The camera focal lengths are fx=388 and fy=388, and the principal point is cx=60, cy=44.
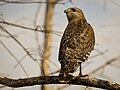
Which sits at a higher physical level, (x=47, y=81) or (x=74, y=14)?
(x=74, y=14)

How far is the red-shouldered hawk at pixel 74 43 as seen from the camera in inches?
76.8

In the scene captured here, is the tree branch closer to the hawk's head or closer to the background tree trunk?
the hawk's head

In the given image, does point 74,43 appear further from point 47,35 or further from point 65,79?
point 47,35

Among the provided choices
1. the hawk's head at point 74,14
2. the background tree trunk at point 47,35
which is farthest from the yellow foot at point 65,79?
the background tree trunk at point 47,35

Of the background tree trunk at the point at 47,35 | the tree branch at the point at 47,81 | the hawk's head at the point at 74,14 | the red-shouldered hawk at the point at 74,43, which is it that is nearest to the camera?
the tree branch at the point at 47,81

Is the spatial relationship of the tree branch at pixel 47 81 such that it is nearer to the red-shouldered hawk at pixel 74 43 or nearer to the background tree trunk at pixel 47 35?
the red-shouldered hawk at pixel 74 43

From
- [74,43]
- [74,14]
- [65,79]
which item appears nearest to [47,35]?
[74,14]

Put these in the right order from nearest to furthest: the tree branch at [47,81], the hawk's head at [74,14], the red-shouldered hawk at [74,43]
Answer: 1. the tree branch at [47,81]
2. the red-shouldered hawk at [74,43]
3. the hawk's head at [74,14]

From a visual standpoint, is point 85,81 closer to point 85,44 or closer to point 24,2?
point 85,44

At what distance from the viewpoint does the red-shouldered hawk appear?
6.40 ft

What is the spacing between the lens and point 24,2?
7.52 feet

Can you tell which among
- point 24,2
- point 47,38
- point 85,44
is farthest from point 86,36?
point 47,38

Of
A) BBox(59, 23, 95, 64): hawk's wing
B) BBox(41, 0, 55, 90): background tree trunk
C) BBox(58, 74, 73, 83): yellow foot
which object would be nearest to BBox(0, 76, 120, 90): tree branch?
BBox(58, 74, 73, 83): yellow foot

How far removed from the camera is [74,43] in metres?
2.14
